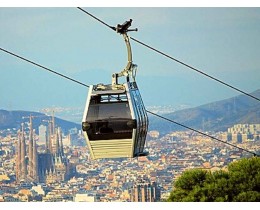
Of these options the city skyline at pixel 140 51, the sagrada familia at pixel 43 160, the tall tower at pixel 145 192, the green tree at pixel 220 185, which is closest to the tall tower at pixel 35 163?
the sagrada familia at pixel 43 160

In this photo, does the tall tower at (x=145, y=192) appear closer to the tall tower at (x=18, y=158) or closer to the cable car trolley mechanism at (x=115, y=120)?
the tall tower at (x=18, y=158)

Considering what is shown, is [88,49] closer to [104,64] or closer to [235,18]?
[104,64]

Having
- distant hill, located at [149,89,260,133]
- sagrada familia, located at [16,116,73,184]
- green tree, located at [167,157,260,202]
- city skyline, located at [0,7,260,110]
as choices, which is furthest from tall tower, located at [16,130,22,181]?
green tree, located at [167,157,260,202]

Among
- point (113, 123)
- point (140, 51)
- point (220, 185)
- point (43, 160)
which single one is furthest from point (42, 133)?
point (113, 123)

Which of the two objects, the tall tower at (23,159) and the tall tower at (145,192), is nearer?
the tall tower at (145,192)

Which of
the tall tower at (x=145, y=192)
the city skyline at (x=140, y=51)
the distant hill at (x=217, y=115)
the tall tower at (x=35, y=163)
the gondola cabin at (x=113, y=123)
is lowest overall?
the gondola cabin at (x=113, y=123)

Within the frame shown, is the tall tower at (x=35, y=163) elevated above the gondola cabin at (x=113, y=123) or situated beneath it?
elevated above
